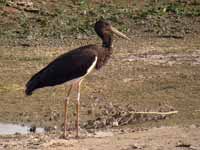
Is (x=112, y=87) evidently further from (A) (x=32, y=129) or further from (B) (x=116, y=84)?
(A) (x=32, y=129)

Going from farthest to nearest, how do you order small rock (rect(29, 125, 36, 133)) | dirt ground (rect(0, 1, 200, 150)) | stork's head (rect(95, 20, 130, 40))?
small rock (rect(29, 125, 36, 133)) < stork's head (rect(95, 20, 130, 40)) < dirt ground (rect(0, 1, 200, 150))

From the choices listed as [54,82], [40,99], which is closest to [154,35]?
[40,99]

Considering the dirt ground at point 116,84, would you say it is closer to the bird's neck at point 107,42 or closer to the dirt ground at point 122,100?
the dirt ground at point 122,100

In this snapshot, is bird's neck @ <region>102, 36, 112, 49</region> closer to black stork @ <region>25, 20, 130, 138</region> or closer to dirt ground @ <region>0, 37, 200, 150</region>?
black stork @ <region>25, 20, 130, 138</region>

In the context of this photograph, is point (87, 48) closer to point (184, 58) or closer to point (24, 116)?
point (24, 116)

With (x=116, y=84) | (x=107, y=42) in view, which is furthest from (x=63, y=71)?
(x=116, y=84)

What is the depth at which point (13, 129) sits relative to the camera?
11.9 m

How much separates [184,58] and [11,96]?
435cm

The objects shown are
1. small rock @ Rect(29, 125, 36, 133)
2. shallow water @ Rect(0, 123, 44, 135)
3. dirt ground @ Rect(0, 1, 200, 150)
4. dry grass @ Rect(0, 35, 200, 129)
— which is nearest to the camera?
dirt ground @ Rect(0, 1, 200, 150)

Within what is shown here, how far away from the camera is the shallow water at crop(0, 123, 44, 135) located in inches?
460

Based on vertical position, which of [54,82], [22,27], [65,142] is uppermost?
[22,27]

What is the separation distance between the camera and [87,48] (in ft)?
34.7

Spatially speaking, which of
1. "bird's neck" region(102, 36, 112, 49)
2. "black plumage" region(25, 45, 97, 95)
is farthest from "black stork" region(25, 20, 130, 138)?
"bird's neck" region(102, 36, 112, 49)

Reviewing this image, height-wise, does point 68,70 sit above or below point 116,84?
above
